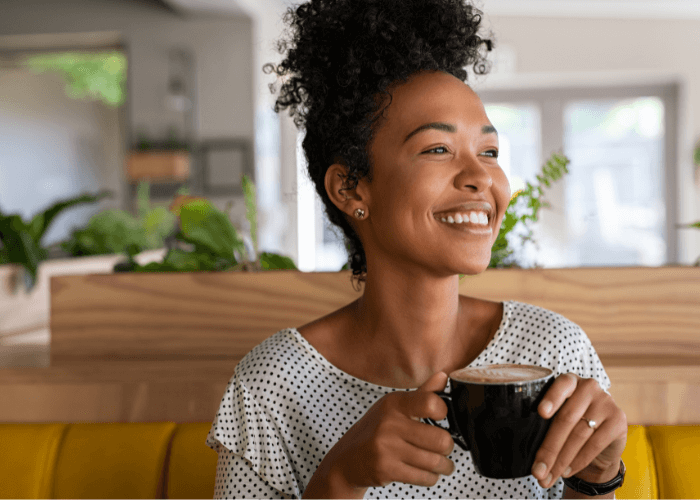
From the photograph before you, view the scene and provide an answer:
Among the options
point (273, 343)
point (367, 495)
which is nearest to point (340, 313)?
point (273, 343)

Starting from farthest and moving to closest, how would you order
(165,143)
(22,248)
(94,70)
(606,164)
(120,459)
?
1. (94,70)
2. (606,164)
3. (165,143)
4. (22,248)
5. (120,459)

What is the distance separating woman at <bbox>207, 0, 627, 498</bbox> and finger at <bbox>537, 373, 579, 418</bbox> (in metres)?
0.22

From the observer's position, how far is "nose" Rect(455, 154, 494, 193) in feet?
2.56

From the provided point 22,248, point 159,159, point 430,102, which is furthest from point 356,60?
point 159,159

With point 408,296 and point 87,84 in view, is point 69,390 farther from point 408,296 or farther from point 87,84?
point 87,84

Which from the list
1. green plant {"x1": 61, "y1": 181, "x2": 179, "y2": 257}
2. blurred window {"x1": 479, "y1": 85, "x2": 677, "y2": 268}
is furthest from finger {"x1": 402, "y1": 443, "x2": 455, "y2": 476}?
blurred window {"x1": 479, "y1": 85, "x2": 677, "y2": 268}

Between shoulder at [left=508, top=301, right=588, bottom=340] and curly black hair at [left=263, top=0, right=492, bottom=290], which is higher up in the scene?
curly black hair at [left=263, top=0, right=492, bottom=290]

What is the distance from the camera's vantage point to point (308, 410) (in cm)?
89

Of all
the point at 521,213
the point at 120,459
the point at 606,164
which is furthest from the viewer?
the point at 606,164

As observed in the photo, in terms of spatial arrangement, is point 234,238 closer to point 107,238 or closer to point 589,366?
point 589,366

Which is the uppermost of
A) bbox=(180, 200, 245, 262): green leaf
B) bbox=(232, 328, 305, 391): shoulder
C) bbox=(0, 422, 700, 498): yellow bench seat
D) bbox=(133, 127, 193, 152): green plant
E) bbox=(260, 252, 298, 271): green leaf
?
bbox=(133, 127, 193, 152): green plant

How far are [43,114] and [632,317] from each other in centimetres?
914

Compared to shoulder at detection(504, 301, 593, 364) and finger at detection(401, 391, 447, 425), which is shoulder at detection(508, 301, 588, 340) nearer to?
shoulder at detection(504, 301, 593, 364)

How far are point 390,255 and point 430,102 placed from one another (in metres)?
0.21
